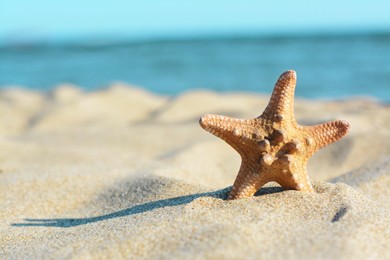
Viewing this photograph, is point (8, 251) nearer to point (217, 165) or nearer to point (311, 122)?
point (217, 165)

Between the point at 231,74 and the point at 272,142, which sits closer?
the point at 272,142

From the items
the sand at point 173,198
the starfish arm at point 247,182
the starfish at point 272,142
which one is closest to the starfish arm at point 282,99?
the starfish at point 272,142

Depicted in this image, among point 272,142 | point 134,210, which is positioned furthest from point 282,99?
point 134,210

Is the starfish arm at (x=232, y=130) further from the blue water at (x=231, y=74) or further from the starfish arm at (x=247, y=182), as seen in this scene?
the blue water at (x=231, y=74)

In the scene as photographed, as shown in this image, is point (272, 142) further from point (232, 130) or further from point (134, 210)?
point (134, 210)

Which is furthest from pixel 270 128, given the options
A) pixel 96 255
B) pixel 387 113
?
pixel 387 113

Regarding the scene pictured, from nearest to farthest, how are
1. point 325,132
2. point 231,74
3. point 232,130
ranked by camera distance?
1. point 232,130
2. point 325,132
3. point 231,74

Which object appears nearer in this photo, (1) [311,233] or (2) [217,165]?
(1) [311,233]
